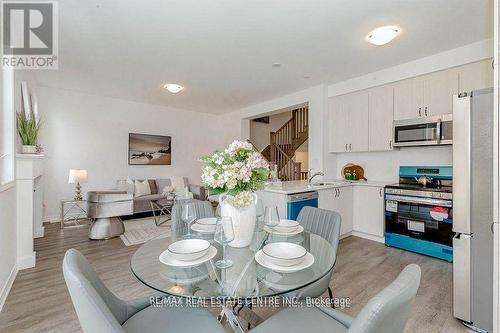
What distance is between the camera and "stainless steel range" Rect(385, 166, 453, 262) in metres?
2.96

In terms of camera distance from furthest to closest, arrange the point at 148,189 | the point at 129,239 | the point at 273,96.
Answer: the point at 148,189
the point at 273,96
the point at 129,239

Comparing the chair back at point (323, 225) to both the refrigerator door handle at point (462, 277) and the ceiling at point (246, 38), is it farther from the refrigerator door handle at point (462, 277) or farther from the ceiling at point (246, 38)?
the ceiling at point (246, 38)

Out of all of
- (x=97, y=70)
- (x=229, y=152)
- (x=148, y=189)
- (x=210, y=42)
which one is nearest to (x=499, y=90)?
(x=229, y=152)

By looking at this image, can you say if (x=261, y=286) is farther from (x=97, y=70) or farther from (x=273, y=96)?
(x=273, y=96)

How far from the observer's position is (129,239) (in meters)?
3.78

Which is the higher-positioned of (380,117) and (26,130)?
(380,117)

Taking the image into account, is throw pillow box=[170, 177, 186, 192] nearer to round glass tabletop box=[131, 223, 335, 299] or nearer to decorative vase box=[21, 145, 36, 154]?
decorative vase box=[21, 145, 36, 154]

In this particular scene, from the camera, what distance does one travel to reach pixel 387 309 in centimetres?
73

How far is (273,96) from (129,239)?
389 centimetres

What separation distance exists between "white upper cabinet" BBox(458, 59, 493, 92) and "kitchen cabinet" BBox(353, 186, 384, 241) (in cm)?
167

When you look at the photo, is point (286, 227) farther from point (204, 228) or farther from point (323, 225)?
point (204, 228)

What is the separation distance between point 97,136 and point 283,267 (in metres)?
5.67

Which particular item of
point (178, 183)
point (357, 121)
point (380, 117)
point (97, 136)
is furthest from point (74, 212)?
point (380, 117)

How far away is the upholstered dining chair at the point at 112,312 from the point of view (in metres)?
0.80
